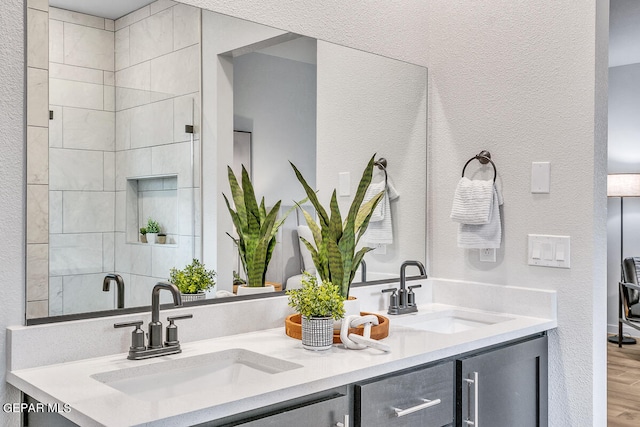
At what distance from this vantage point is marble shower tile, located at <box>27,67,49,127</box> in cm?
138

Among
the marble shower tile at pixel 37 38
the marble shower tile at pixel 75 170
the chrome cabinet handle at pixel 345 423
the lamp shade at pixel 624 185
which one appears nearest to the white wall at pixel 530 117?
the marble shower tile at pixel 37 38

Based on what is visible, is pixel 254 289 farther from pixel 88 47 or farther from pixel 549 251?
pixel 549 251

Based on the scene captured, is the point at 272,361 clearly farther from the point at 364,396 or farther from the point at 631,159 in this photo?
the point at 631,159

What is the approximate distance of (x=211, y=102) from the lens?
174 centimetres

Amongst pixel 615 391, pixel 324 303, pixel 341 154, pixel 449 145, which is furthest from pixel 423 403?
pixel 615 391

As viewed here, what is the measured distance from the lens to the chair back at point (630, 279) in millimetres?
4715

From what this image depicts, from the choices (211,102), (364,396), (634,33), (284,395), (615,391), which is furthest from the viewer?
(634,33)

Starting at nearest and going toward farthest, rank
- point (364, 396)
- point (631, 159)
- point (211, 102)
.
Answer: point (364, 396) → point (211, 102) → point (631, 159)

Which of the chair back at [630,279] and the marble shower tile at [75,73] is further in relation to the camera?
the chair back at [630,279]

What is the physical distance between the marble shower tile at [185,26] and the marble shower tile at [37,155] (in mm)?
463

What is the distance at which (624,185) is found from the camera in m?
5.17

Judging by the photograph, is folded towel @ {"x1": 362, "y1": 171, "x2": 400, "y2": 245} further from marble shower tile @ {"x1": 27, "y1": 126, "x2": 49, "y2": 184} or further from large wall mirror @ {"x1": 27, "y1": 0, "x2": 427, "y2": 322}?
marble shower tile @ {"x1": 27, "y1": 126, "x2": 49, "y2": 184}

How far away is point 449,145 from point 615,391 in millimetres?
2538

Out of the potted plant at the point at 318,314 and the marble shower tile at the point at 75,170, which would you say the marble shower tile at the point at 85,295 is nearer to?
the marble shower tile at the point at 75,170
